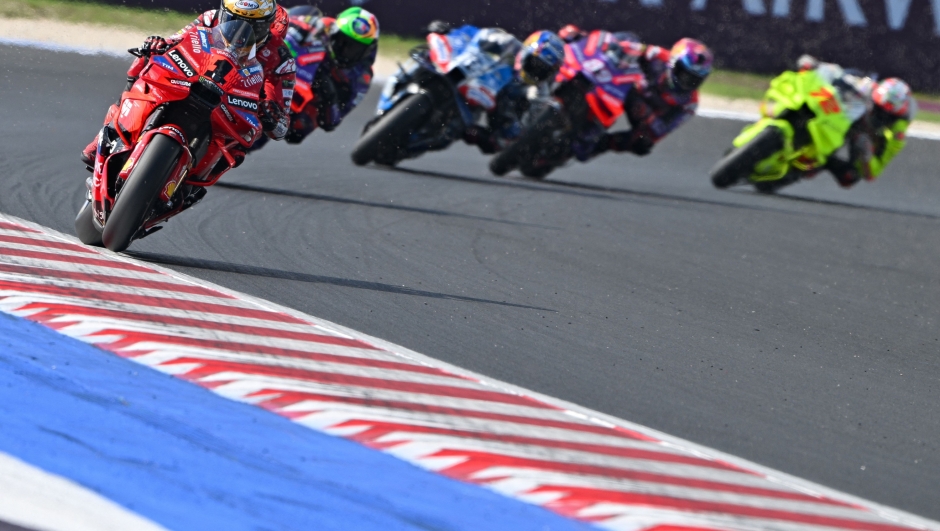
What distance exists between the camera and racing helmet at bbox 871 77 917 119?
47.6 ft

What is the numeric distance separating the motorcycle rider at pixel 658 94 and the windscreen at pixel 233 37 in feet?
23.4

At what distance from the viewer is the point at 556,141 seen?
1301 cm

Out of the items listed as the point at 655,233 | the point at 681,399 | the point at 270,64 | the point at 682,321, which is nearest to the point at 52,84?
the point at 655,233

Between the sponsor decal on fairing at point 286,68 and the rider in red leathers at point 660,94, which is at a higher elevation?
the sponsor decal on fairing at point 286,68

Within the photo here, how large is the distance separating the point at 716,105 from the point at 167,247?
44.9ft

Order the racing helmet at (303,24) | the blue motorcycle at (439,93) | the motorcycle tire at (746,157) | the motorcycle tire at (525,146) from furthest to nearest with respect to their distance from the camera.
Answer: the motorcycle tire at (746,157)
the motorcycle tire at (525,146)
the blue motorcycle at (439,93)
the racing helmet at (303,24)

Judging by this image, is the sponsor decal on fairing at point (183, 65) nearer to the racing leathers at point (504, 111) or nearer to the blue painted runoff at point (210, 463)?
the blue painted runoff at point (210, 463)

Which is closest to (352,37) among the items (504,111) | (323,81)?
(323,81)

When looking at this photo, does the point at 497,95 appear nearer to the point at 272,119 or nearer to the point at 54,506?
the point at 272,119

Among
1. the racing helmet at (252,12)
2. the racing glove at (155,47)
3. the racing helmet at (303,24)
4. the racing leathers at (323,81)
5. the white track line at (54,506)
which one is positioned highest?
the white track line at (54,506)

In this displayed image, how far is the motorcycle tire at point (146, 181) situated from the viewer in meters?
6.10

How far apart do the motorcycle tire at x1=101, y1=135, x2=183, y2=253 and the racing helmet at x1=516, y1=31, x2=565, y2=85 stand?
6.31 metres

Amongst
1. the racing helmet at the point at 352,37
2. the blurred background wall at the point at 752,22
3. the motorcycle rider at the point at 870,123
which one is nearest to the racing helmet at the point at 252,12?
the racing helmet at the point at 352,37

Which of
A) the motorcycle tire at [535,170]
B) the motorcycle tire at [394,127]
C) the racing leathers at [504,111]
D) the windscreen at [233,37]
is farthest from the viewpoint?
the motorcycle tire at [535,170]
